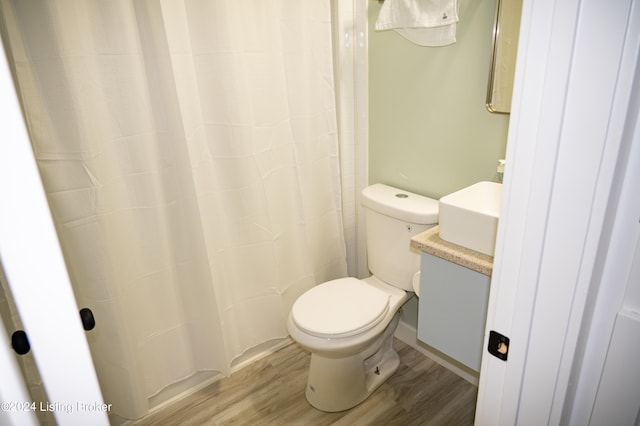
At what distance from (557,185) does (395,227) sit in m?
1.16

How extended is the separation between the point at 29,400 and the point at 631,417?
2.80ft

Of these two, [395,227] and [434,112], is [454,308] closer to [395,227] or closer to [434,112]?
[395,227]

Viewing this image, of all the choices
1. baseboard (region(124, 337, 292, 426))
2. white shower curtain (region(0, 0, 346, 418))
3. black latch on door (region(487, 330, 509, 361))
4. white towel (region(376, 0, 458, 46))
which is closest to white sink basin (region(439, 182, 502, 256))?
black latch on door (region(487, 330, 509, 361))

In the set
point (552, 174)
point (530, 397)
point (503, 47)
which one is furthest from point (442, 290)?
point (503, 47)

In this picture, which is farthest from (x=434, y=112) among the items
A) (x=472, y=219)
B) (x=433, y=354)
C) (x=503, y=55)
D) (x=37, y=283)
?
(x=37, y=283)

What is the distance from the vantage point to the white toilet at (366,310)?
158 centimetres

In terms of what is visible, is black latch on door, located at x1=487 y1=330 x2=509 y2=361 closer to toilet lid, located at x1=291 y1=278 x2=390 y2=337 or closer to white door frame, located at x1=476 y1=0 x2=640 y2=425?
white door frame, located at x1=476 y1=0 x2=640 y2=425

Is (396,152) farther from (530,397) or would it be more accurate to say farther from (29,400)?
(29,400)

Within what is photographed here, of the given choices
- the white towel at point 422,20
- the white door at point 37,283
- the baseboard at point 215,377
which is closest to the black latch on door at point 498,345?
the white door at point 37,283

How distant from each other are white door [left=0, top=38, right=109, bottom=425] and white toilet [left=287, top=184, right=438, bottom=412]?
1220mm

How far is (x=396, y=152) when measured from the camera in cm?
192

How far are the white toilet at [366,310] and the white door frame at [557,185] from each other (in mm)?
889

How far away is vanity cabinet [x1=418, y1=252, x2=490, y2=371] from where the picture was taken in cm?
121

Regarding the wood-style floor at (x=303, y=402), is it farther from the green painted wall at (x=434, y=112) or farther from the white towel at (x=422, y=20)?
the white towel at (x=422, y=20)
